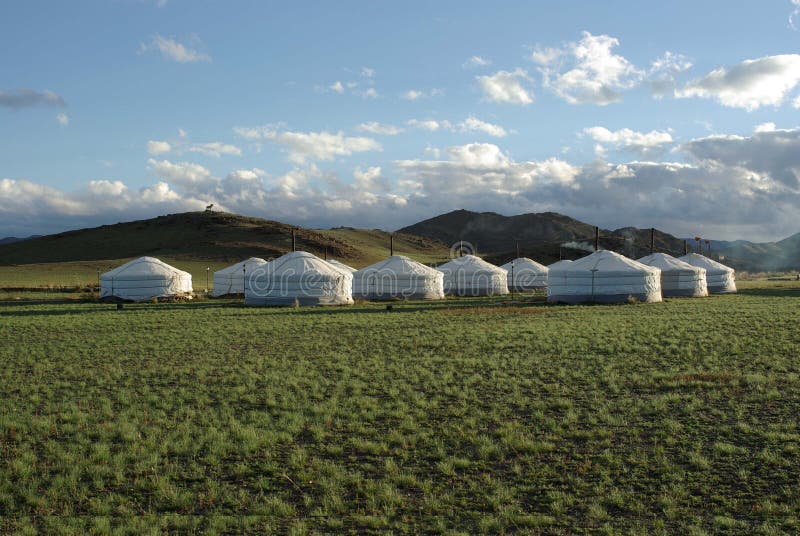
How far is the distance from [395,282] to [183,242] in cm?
6210

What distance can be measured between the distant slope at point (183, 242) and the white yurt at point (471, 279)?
4006cm

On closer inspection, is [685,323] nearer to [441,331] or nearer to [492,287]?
[441,331]

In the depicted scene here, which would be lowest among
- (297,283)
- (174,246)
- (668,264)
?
(297,283)

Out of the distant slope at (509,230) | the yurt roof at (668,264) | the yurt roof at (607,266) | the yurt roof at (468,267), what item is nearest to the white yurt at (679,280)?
the yurt roof at (668,264)

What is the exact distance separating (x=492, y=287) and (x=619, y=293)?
11.9 metres

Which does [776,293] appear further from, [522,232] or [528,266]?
[522,232]

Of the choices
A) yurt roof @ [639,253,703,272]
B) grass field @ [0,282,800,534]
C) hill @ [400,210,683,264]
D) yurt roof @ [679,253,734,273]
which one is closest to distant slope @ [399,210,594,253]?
hill @ [400,210,683,264]

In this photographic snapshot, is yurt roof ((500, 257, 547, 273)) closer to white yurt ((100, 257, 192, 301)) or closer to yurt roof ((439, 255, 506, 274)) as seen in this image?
yurt roof ((439, 255, 506, 274))

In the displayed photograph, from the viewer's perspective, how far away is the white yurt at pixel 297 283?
31109 millimetres

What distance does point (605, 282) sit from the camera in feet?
103

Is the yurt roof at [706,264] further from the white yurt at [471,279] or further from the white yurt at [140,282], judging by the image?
the white yurt at [140,282]

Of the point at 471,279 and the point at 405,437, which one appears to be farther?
the point at 471,279

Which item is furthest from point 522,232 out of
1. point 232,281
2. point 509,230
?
point 232,281

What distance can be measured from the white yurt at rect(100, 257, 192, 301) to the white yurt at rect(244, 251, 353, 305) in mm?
6196
